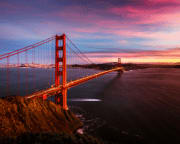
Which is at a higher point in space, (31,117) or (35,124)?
(31,117)

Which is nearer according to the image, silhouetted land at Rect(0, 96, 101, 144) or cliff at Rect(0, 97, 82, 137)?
silhouetted land at Rect(0, 96, 101, 144)

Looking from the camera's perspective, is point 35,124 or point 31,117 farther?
point 31,117

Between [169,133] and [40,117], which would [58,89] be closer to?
[40,117]

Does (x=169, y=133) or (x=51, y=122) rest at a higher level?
(x=51, y=122)

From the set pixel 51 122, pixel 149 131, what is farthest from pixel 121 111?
pixel 51 122

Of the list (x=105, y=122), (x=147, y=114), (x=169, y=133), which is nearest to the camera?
(x=169, y=133)

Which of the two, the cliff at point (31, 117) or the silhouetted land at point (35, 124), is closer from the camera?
the silhouetted land at point (35, 124)

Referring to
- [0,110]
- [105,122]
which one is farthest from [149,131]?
[0,110]

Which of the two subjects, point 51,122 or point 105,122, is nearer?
point 51,122

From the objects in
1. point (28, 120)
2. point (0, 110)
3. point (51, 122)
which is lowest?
point (51, 122)

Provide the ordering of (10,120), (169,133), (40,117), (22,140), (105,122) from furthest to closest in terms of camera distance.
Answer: (105,122) < (169,133) < (40,117) < (10,120) < (22,140)
